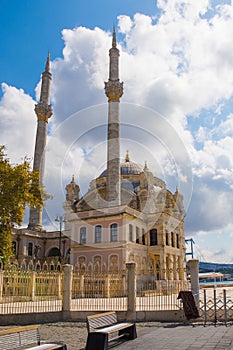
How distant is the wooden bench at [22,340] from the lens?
17.1 ft

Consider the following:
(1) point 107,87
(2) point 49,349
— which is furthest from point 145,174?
(2) point 49,349

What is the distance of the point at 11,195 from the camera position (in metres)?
18.6

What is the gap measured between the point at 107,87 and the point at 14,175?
19444mm

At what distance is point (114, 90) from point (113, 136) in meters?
5.01

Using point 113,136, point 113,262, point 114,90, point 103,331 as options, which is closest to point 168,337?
point 103,331

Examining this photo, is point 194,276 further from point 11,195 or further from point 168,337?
point 11,195

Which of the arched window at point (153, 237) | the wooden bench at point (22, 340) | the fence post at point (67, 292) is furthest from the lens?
the arched window at point (153, 237)

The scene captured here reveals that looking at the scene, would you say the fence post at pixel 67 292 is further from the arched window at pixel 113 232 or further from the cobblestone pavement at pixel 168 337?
the arched window at pixel 113 232

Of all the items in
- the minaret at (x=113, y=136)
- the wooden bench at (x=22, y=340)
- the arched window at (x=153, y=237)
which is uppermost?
the minaret at (x=113, y=136)

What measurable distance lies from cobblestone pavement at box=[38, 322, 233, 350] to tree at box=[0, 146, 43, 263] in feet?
29.2

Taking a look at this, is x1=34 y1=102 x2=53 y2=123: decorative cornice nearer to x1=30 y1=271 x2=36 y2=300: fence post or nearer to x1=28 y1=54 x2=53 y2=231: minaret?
x1=28 y1=54 x2=53 y2=231: minaret

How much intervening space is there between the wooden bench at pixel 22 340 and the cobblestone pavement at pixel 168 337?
1.93 m

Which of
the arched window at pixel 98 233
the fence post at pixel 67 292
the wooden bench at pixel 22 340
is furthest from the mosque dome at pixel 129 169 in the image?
the wooden bench at pixel 22 340

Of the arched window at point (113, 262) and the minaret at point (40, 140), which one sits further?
the minaret at point (40, 140)
